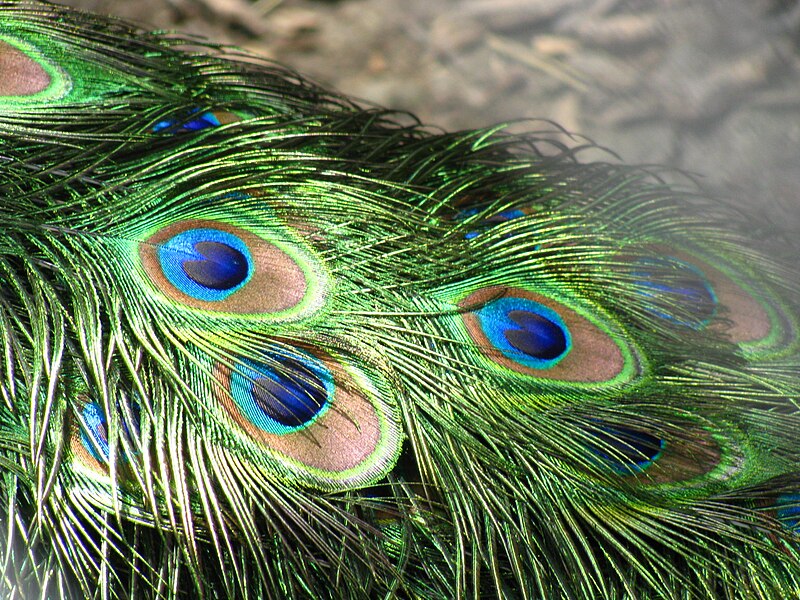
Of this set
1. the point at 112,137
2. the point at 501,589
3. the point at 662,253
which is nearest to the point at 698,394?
the point at 662,253

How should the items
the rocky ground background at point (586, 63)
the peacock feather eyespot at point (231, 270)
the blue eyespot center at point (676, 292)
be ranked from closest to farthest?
the rocky ground background at point (586, 63) < the peacock feather eyespot at point (231, 270) < the blue eyespot center at point (676, 292)

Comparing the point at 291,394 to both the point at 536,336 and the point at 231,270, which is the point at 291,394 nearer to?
the point at 231,270

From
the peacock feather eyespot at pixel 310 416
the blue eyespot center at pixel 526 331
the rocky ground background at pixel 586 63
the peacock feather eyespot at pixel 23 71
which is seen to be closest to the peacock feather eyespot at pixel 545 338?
the blue eyespot center at pixel 526 331

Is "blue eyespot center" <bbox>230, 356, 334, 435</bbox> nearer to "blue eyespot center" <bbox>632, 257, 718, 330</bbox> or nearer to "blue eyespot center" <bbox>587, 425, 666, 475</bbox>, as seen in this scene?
"blue eyespot center" <bbox>587, 425, 666, 475</bbox>

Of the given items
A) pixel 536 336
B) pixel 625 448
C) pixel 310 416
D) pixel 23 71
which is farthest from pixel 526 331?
pixel 23 71

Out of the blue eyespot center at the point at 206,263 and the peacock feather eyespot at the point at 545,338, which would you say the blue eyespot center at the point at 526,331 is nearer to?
the peacock feather eyespot at the point at 545,338

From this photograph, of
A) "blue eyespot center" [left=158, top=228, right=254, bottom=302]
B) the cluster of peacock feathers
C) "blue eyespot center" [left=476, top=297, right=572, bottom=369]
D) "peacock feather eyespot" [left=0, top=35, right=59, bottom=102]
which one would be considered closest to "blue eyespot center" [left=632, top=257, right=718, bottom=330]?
the cluster of peacock feathers
